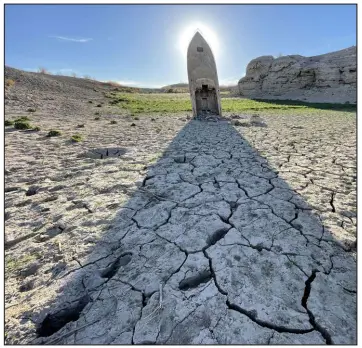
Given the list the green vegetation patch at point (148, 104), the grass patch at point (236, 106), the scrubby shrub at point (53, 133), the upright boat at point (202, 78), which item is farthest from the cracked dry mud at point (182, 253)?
the green vegetation patch at point (148, 104)

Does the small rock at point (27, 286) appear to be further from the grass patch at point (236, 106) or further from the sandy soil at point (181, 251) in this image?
the grass patch at point (236, 106)

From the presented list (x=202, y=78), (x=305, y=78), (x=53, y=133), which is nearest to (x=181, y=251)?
(x=53, y=133)

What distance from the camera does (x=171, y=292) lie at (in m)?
1.64

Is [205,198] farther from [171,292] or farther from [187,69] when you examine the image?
[187,69]

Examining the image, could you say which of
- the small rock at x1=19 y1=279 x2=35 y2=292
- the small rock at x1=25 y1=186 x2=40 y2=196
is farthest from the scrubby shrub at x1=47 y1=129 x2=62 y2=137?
the small rock at x1=19 y1=279 x2=35 y2=292

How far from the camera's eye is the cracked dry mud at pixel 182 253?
143cm

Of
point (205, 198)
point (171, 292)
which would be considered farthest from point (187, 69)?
point (171, 292)

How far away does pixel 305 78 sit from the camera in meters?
22.1

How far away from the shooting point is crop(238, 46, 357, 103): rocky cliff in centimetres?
1931

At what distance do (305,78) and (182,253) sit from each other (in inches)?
988

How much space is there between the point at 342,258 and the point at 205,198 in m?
1.53

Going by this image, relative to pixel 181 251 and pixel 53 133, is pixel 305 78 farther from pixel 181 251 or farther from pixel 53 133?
pixel 181 251

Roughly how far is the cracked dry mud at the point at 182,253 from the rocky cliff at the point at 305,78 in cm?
1945

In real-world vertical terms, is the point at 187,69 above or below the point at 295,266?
above
